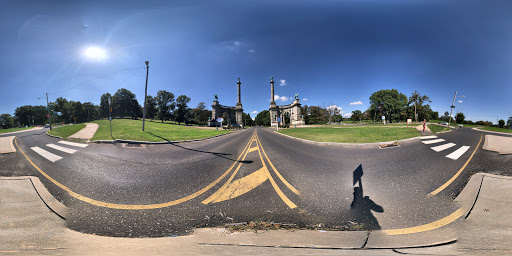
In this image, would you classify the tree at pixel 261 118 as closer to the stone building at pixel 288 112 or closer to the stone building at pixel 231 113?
the stone building at pixel 288 112

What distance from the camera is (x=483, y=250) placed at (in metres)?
1.88

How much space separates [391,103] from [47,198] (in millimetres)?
14521

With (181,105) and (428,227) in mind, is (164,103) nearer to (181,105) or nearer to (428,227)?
(181,105)

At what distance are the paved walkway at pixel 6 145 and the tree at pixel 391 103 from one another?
53.2 ft

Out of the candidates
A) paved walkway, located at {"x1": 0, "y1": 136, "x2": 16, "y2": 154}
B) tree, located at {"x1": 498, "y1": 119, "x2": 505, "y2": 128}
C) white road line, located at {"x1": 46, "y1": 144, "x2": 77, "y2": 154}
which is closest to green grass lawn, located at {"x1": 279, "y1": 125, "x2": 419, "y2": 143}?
tree, located at {"x1": 498, "y1": 119, "x2": 505, "y2": 128}

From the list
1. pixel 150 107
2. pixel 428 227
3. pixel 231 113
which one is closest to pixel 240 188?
pixel 428 227

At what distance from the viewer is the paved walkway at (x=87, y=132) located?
5601 millimetres

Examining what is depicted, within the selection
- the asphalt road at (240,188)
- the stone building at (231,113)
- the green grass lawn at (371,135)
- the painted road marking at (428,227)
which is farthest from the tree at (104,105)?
the stone building at (231,113)

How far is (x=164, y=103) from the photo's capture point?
10.7 metres

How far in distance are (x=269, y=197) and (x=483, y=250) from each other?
112 inches

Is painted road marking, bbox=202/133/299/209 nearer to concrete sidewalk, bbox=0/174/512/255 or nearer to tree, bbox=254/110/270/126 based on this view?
concrete sidewalk, bbox=0/174/512/255

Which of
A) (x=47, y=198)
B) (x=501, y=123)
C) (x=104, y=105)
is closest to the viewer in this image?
(x=47, y=198)

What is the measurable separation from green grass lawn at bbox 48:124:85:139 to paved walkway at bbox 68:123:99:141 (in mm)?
114

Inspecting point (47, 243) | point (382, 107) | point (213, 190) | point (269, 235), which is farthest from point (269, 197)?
point (382, 107)
